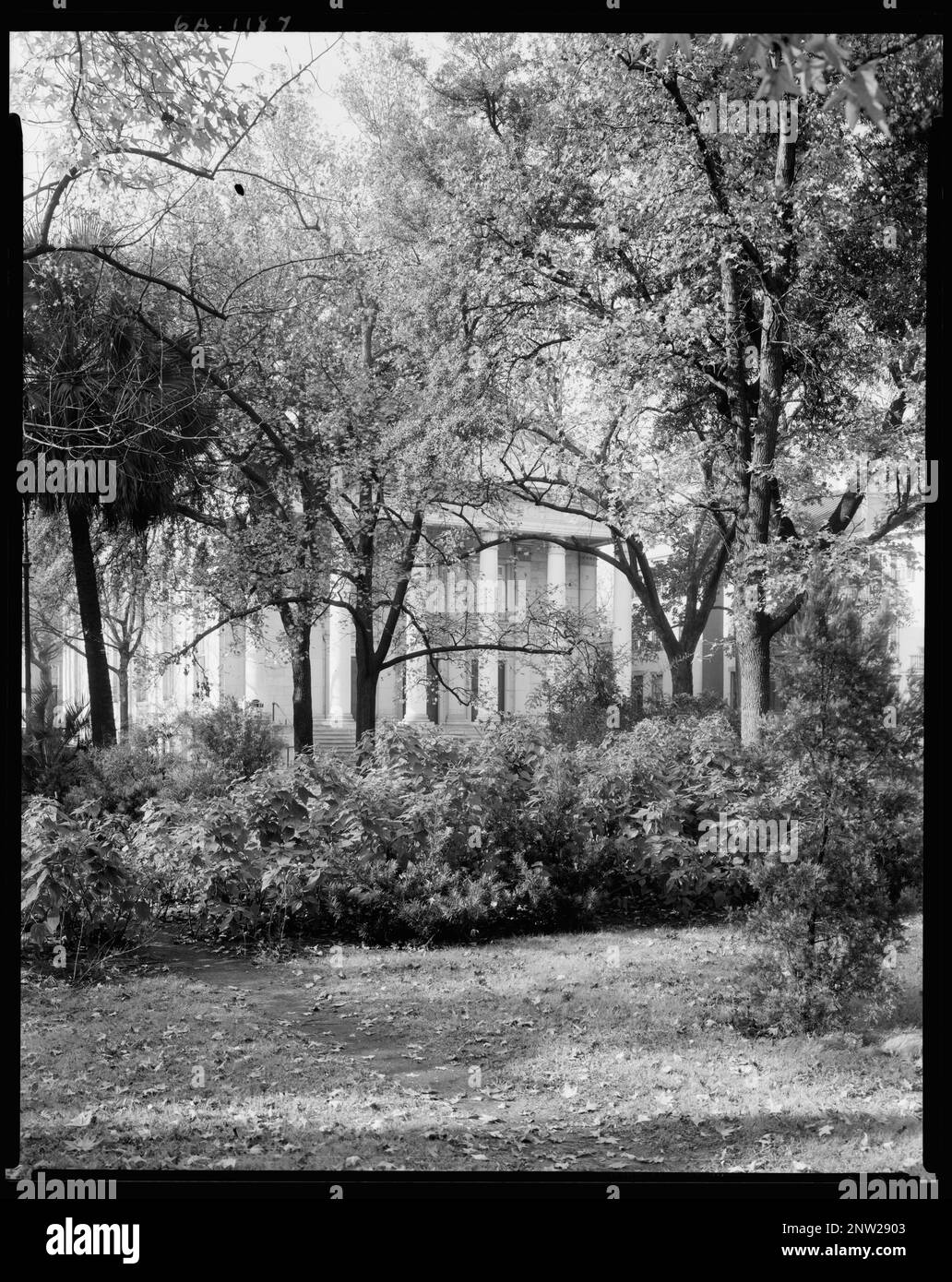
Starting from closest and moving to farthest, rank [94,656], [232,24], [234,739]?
[232,24] → [94,656] → [234,739]

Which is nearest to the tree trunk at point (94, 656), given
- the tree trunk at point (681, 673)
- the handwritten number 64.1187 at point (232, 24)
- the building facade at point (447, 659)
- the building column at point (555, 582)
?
the building facade at point (447, 659)

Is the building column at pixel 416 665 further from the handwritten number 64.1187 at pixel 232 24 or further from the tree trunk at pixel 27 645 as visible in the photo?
the handwritten number 64.1187 at pixel 232 24

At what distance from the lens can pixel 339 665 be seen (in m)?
5.92

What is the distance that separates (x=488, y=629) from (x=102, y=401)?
268cm

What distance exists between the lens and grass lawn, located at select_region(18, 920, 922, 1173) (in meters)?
3.22

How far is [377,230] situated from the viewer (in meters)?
5.73

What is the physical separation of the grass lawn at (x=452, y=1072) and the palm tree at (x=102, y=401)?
2.09 m

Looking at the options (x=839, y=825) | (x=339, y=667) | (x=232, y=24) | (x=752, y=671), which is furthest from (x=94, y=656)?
(x=839, y=825)

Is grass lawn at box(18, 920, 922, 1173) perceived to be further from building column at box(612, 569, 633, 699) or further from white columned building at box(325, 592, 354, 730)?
building column at box(612, 569, 633, 699)

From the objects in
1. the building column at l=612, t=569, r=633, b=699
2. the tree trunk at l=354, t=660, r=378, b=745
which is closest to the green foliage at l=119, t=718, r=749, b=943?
the tree trunk at l=354, t=660, r=378, b=745

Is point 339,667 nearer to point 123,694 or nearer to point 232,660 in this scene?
point 232,660

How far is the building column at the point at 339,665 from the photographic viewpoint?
5.82 meters
